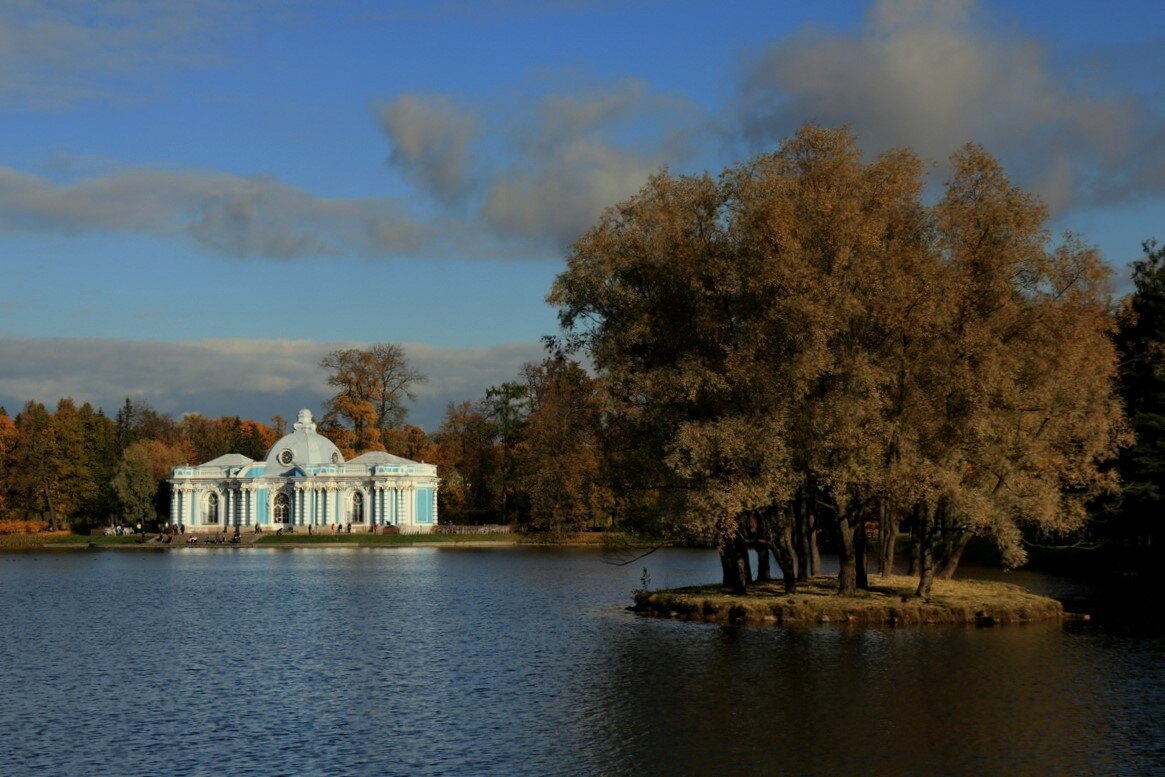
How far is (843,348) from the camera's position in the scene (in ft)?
125

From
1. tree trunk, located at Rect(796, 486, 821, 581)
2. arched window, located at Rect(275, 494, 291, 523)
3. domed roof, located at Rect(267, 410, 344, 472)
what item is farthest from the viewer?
arched window, located at Rect(275, 494, 291, 523)

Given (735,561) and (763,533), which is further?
(735,561)

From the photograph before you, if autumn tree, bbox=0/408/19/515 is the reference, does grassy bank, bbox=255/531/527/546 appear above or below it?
below

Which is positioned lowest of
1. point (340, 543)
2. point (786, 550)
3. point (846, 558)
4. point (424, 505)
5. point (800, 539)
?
point (340, 543)

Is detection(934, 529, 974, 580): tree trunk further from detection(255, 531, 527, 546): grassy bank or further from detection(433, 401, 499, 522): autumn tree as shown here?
detection(433, 401, 499, 522): autumn tree

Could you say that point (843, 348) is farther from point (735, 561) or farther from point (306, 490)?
point (306, 490)

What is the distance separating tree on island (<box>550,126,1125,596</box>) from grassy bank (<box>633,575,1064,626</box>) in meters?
1.35

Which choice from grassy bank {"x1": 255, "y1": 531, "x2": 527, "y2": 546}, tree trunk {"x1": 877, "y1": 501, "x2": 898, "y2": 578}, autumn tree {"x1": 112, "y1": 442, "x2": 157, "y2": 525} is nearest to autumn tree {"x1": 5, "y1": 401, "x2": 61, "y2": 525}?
autumn tree {"x1": 112, "y1": 442, "x2": 157, "y2": 525}

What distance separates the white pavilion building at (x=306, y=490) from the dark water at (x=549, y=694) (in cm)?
6492

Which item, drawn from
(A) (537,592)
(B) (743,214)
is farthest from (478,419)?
(B) (743,214)

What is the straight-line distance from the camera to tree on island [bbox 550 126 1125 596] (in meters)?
37.2

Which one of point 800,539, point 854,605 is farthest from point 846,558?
point 800,539

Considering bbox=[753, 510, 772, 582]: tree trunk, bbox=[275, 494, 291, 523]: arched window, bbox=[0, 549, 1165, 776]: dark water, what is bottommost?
bbox=[0, 549, 1165, 776]: dark water

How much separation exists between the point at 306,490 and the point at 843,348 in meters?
83.8
